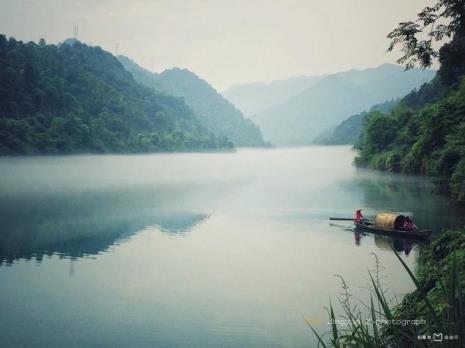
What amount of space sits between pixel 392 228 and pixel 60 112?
128m

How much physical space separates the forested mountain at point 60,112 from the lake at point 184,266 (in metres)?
74.6

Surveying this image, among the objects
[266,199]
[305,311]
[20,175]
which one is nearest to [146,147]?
[20,175]

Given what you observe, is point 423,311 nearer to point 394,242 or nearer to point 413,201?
point 394,242

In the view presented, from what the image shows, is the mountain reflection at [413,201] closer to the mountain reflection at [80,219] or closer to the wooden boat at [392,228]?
the wooden boat at [392,228]

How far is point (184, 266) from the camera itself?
21578 millimetres

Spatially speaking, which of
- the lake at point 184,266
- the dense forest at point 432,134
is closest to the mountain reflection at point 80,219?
the lake at point 184,266

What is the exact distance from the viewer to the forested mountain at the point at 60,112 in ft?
379

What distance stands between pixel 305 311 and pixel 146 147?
155081 mm

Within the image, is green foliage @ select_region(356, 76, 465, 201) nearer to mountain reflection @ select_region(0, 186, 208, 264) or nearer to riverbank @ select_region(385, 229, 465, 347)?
mountain reflection @ select_region(0, 186, 208, 264)

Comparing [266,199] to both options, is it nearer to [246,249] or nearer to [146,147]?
[246,249]

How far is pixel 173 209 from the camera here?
41.1 meters

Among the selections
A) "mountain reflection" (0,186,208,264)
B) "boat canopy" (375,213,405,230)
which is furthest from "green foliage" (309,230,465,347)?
"mountain reflection" (0,186,208,264)

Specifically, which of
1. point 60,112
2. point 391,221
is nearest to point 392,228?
point 391,221

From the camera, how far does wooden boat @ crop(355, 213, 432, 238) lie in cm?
2471
